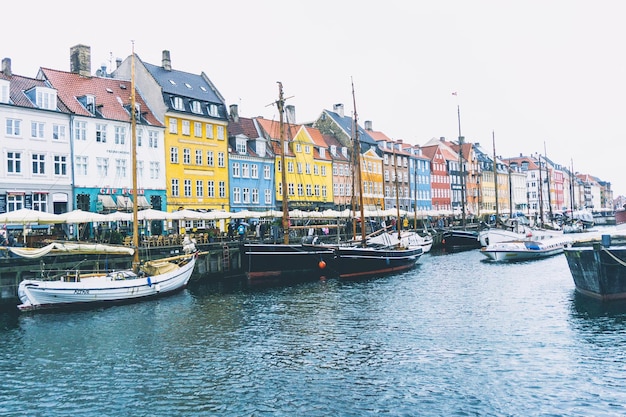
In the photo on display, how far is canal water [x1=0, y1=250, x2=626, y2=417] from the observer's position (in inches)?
569

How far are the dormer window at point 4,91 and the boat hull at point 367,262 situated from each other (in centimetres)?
2604

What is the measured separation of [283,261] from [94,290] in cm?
1355

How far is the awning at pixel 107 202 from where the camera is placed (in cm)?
4462

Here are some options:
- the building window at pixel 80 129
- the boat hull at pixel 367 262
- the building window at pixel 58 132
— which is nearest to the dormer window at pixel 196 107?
the building window at pixel 80 129

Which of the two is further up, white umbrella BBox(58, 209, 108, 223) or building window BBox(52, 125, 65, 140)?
building window BBox(52, 125, 65, 140)

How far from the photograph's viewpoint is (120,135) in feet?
159

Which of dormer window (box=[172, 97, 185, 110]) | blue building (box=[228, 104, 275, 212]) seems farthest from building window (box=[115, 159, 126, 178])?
blue building (box=[228, 104, 275, 212])

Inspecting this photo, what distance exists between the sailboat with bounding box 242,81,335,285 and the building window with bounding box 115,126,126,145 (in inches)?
690

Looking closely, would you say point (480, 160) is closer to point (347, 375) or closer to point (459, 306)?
point (459, 306)

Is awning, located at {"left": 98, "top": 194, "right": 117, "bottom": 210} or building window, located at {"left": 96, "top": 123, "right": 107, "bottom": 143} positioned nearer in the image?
awning, located at {"left": 98, "top": 194, "right": 117, "bottom": 210}

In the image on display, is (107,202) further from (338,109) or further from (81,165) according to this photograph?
(338,109)

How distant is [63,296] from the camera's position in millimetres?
27797

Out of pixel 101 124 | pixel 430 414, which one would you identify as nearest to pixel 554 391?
pixel 430 414

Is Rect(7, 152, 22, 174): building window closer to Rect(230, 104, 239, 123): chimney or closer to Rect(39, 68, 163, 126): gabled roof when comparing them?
Rect(39, 68, 163, 126): gabled roof
